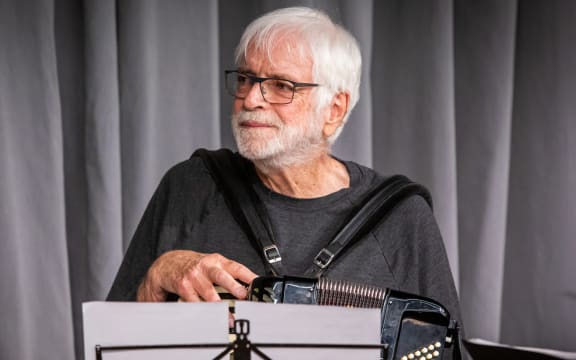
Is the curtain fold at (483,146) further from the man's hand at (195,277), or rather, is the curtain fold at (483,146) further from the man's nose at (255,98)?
the man's hand at (195,277)

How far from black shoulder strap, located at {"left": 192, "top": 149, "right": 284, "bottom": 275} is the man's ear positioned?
24 cm

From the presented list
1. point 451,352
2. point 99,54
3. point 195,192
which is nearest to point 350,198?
point 195,192

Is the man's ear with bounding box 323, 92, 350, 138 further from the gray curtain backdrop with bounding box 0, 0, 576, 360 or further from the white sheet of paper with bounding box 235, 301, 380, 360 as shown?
the white sheet of paper with bounding box 235, 301, 380, 360

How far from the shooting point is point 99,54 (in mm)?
2182

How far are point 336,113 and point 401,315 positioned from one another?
0.63 metres

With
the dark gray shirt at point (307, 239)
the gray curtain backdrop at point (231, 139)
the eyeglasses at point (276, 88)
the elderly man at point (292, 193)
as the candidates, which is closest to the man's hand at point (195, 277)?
the elderly man at point (292, 193)

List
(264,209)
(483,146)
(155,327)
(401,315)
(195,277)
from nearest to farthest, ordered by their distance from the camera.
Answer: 1. (155,327)
2. (401,315)
3. (195,277)
4. (264,209)
5. (483,146)

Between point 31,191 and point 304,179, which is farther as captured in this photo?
point 31,191

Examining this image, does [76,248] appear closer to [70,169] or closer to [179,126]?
[70,169]

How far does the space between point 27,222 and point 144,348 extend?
1104 millimetres

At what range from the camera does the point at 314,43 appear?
1.77m

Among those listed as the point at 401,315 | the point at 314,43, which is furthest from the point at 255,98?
the point at 401,315

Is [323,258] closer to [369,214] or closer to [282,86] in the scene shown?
[369,214]

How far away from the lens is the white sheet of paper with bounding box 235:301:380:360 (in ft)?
4.16
